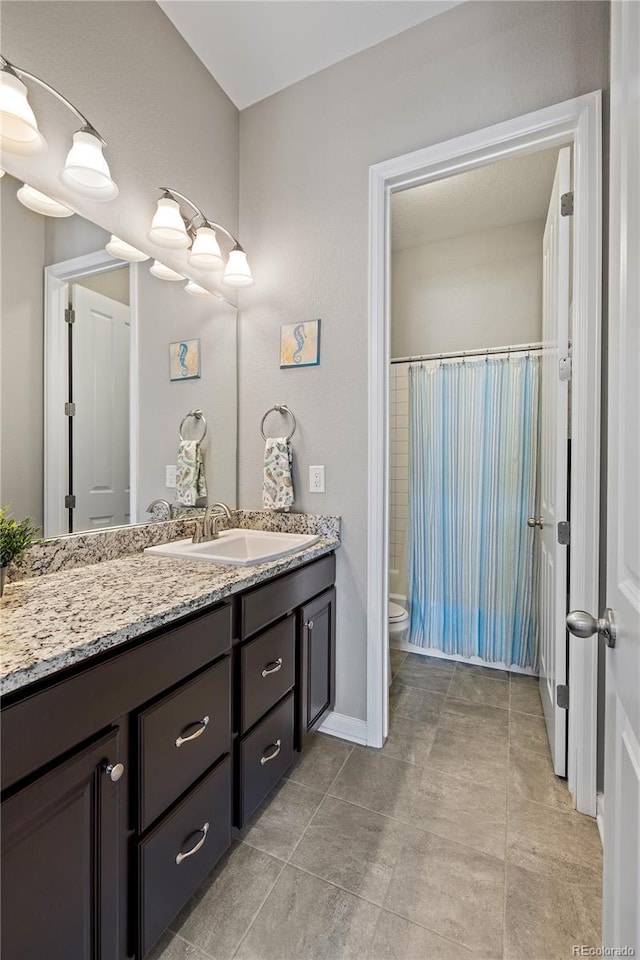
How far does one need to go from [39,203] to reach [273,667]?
1.59m

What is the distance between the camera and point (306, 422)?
1.94 meters

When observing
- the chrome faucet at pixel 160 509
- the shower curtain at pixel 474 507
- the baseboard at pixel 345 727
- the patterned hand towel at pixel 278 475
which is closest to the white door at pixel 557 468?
the shower curtain at pixel 474 507

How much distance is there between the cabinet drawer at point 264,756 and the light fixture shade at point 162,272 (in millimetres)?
1714

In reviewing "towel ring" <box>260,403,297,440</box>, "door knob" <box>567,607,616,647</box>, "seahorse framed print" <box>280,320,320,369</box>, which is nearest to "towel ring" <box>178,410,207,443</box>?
"towel ring" <box>260,403,297,440</box>

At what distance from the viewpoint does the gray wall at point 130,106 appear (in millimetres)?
1241

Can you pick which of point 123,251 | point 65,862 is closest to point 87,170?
point 123,251

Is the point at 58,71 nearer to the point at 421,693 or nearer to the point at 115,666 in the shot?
the point at 115,666

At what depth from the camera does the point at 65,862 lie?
2.41 ft

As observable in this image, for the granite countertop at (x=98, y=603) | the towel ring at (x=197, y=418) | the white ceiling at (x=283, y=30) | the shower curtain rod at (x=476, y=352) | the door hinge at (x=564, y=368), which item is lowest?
the granite countertop at (x=98, y=603)

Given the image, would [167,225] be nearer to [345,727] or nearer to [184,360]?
[184,360]

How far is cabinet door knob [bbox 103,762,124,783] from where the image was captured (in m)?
0.81

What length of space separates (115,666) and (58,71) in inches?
68.5

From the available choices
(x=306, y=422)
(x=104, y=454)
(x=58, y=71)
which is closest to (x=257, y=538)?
(x=306, y=422)

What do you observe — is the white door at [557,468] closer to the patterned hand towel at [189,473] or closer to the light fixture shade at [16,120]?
the patterned hand towel at [189,473]
